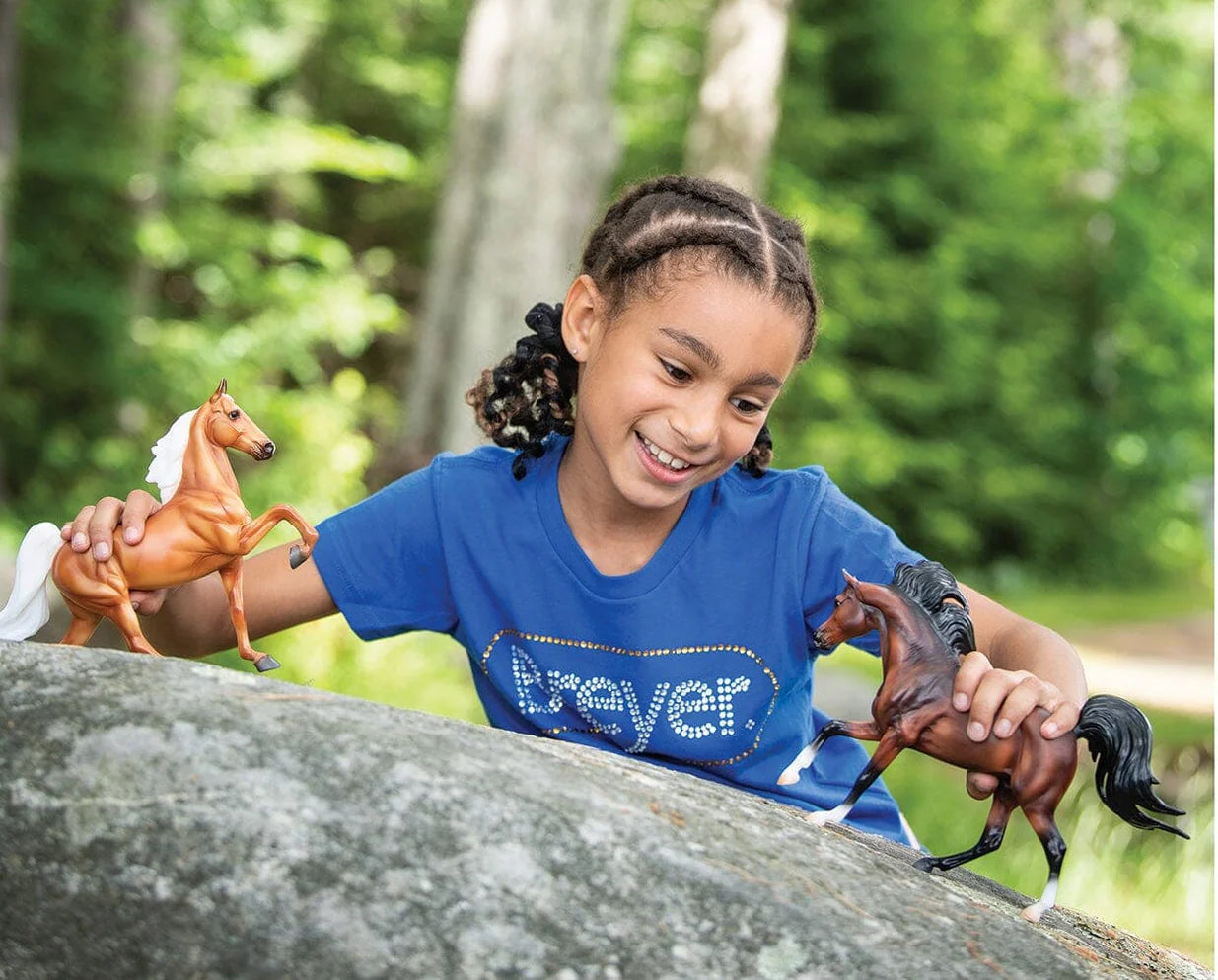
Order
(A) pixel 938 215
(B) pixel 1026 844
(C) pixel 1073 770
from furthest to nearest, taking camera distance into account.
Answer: (A) pixel 938 215
(B) pixel 1026 844
(C) pixel 1073 770

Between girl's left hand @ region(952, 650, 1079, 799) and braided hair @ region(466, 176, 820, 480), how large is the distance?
81cm

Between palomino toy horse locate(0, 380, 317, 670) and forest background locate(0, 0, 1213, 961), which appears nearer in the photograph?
palomino toy horse locate(0, 380, 317, 670)

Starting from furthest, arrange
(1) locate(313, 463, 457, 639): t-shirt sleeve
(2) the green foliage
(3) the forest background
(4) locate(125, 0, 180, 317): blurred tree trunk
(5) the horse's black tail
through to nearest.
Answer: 1. (2) the green foliage
2. (4) locate(125, 0, 180, 317): blurred tree trunk
3. (3) the forest background
4. (1) locate(313, 463, 457, 639): t-shirt sleeve
5. (5) the horse's black tail

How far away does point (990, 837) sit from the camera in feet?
6.84

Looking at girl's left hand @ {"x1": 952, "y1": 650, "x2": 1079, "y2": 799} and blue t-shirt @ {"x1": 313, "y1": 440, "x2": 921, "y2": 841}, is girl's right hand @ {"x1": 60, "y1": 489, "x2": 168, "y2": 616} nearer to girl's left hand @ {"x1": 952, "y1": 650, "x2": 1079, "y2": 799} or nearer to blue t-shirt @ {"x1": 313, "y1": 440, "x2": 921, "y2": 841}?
blue t-shirt @ {"x1": 313, "y1": 440, "x2": 921, "y2": 841}

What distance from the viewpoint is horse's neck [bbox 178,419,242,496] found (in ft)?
7.48

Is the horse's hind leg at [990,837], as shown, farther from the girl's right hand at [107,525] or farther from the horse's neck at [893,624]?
the girl's right hand at [107,525]

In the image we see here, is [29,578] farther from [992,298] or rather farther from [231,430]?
[992,298]

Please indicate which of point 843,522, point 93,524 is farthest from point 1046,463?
point 93,524

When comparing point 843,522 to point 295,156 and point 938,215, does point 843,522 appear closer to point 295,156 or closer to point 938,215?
point 295,156

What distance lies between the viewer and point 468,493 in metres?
2.93

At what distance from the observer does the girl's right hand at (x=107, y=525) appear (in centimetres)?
222

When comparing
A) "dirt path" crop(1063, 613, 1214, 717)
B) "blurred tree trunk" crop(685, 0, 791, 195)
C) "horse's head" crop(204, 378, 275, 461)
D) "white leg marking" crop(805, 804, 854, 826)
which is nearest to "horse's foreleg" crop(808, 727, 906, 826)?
"white leg marking" crop(805, 804, 854, 826)

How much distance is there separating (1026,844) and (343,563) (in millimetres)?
3731
